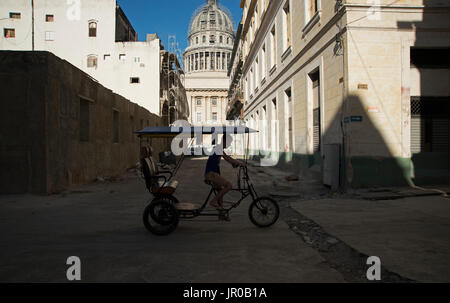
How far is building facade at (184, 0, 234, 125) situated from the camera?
282 ft

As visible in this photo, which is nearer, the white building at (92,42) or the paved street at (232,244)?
the paved street at (232,244)

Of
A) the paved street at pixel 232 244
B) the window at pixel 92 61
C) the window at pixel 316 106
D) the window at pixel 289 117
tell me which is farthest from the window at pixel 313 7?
the window at pixel 92 61

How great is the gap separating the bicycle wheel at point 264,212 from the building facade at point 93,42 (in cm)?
3080

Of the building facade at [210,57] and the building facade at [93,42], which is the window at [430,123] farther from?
the building facade at [210,57]

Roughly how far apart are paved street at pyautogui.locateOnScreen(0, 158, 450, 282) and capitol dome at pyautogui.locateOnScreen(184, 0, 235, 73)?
96790 millimetres

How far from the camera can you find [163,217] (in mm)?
5570

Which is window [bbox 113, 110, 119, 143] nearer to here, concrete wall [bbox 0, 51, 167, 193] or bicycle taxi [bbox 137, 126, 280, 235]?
concrete wall [bbox 0, 51, 167, 193]

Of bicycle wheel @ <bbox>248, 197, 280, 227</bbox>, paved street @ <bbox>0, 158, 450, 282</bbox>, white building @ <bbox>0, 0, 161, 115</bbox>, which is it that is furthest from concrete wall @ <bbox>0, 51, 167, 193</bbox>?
white building @ <bbox>0, 0, 161, 115</bbox>

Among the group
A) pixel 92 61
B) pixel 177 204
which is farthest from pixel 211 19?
pixel 177 204

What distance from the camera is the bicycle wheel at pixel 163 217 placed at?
5455mm

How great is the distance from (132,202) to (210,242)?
15.1 feet

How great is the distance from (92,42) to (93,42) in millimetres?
158

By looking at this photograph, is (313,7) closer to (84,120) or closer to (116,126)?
(84,120)
